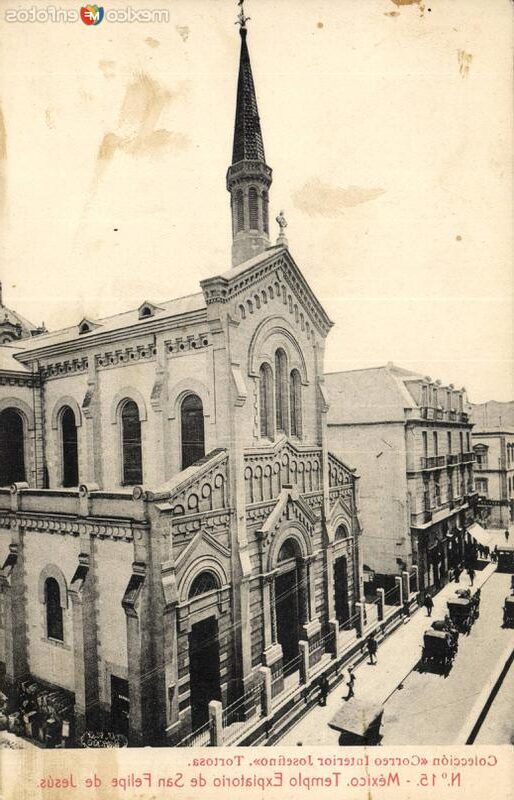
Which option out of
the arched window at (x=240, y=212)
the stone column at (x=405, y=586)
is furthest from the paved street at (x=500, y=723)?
the arched window at (x=240, y=212)

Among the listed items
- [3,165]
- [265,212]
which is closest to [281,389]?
[265,212]

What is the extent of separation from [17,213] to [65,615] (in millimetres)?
11797

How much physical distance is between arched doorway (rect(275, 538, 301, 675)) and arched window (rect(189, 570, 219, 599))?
3410 millimetres

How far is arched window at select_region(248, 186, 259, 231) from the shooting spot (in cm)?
1784

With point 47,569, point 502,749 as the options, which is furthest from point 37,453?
point 502,749

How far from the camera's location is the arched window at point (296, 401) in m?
18.6

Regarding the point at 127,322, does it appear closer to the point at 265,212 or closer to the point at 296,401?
the point at 265,212

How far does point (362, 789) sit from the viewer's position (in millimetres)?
9828

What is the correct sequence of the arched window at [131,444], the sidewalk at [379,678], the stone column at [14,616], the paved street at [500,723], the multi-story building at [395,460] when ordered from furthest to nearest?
the multi-story building at [395,460], the arched window at [131,444], the stone column at [14,616], the sidewalk at [379,678], the paved street at [500,723]

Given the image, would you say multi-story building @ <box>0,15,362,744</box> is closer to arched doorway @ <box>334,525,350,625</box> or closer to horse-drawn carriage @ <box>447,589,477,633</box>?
arched doorway @ <box>334,525,350,625</box>

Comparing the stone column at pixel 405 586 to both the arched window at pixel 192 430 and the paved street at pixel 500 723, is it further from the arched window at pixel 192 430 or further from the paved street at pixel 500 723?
the arched window at pixel 192 430

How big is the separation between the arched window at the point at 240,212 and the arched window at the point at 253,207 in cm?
31

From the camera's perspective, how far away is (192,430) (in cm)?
1597

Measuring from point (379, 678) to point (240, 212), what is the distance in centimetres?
1841
